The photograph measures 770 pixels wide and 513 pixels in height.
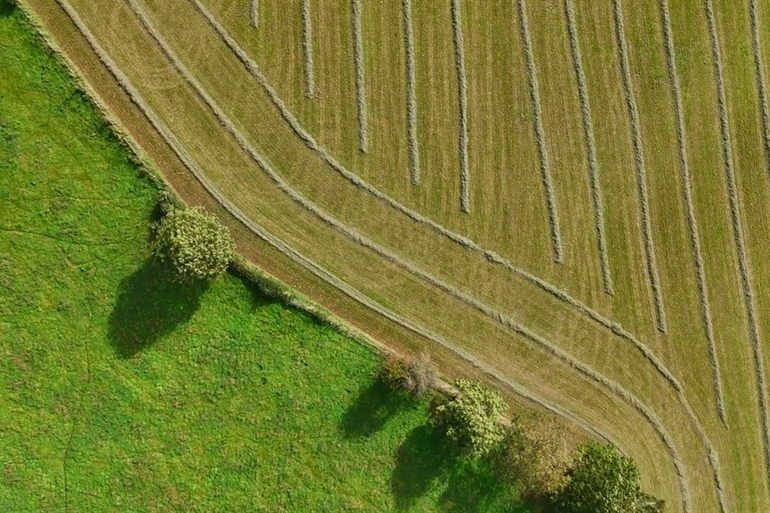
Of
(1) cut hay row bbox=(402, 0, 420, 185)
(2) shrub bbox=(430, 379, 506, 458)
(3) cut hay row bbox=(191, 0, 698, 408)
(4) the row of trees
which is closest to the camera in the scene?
(2) shrub bbox=(430, 379, 506, 458)

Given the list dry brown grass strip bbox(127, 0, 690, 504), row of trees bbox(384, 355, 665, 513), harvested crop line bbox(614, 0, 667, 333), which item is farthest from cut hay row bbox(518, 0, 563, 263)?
row of trees bbox(384, 355, 665, 513)

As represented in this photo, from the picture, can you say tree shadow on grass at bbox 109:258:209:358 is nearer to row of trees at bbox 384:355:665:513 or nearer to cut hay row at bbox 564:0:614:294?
row of trees at bbox 384:355:665:513

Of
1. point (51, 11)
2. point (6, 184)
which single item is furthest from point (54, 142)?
point (51, 11)

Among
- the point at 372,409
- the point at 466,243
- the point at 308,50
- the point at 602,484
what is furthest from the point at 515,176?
the point at 602,484

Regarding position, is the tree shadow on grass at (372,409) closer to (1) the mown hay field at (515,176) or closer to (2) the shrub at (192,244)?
(1) the mown hay field at (515,176)

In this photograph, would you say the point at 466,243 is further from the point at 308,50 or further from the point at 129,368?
the point at 129,368

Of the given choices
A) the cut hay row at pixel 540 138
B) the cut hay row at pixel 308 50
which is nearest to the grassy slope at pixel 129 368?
the cut hay row at pixel 308 50
